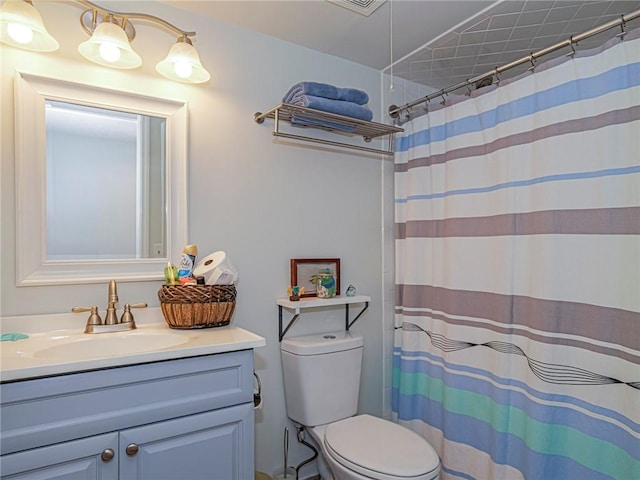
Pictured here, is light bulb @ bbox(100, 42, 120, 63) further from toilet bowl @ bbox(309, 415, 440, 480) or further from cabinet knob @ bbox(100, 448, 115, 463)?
toilet bowl @ bbox(309, 415, 440, 480)

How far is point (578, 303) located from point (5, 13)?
205 centimetres

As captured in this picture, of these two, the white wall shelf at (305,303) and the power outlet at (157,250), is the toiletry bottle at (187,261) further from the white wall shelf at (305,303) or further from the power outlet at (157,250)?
the white wall shelf at (305,303)

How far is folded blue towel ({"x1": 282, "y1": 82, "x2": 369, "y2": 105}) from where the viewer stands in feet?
5.51

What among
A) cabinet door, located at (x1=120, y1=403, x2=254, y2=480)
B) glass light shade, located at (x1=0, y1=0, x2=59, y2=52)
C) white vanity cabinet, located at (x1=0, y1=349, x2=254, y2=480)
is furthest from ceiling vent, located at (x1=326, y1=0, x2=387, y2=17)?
cabinet door, located at (x1=120, y1=403, x2=254, y2=480)

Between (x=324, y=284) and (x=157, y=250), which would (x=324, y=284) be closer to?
(x=324, y=284)

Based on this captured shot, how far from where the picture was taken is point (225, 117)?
1729 mm

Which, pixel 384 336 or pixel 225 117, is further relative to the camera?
pixel 384 336

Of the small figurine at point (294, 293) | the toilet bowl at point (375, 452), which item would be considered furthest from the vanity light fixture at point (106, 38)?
the toilet bowl at point (375, 452)

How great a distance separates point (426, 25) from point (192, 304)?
5.01ft

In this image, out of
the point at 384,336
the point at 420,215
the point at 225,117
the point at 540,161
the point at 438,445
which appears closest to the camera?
the point at 540,161

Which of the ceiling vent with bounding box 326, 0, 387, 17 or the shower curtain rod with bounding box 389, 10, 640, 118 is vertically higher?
the ceiling vent with bounding box 326, 0, 387, 17

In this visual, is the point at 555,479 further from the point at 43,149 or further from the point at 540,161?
the point at 43,149

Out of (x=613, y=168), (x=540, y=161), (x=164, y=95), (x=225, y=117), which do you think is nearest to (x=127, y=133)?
(x=164, y=95)

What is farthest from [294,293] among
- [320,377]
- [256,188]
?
[256,188]
